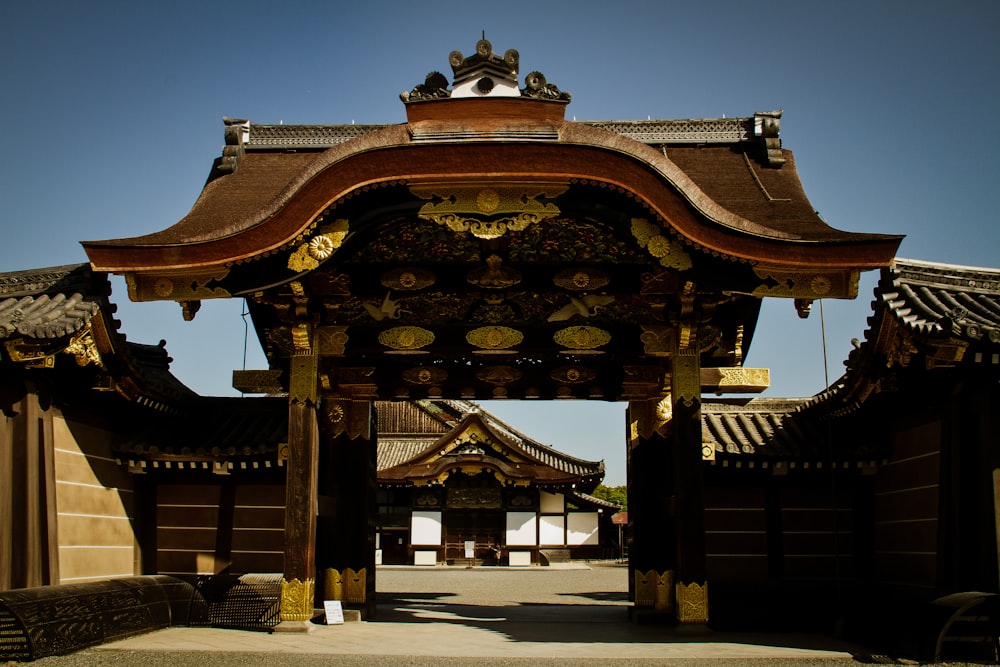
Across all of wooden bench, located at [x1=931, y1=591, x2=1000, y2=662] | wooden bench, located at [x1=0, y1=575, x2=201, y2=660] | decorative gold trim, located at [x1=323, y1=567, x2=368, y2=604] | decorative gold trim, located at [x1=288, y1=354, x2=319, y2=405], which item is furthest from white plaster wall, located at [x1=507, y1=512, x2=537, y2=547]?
wooden bench, located at [x1=931, y1=591, x2=1000, y2=662]

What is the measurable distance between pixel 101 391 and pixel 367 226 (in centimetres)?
435

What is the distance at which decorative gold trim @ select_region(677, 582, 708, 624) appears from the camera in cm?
1046

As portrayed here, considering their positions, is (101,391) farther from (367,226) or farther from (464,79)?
(464,79)

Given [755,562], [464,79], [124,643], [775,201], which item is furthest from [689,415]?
[124,643]

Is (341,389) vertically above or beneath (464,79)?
beneath

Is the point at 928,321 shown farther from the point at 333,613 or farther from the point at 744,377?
the point at 333,613

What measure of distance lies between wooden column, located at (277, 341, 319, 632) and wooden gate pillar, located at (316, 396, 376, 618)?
5.92 ft

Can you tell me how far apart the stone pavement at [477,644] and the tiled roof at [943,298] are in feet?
11.2

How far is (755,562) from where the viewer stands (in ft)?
45.0

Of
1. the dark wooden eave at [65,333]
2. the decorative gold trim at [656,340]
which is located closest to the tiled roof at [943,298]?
the decorative gold trim at [656,340]

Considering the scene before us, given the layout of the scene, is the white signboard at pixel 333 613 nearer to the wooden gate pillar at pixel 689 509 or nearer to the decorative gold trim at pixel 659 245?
the wooden gate pillar at pixel 689 509

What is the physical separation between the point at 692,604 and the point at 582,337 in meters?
4.25

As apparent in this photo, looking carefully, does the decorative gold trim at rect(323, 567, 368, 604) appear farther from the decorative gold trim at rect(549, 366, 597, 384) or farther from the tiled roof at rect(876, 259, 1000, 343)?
the tiled roof at rect(876, 259, 1000, 343)

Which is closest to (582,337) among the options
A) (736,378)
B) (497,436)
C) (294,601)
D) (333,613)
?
(736,378)
